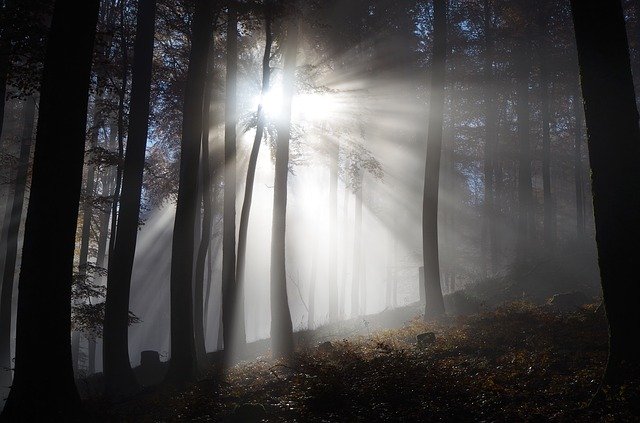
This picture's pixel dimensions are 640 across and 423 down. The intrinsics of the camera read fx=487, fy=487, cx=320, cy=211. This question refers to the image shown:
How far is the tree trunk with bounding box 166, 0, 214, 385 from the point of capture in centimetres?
1148

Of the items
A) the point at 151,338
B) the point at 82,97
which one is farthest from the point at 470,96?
the point at 151,338

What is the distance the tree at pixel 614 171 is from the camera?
18.6ft

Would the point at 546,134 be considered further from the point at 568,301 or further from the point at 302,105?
the point at 302,105

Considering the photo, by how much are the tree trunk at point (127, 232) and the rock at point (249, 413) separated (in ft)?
19.3

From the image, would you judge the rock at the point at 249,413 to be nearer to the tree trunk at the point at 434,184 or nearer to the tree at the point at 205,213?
the tree trunk at the point at 434,184

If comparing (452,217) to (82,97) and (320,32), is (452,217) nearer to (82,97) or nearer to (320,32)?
(320,32)

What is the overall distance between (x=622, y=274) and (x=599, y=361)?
2070 mm

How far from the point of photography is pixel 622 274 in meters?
5.72

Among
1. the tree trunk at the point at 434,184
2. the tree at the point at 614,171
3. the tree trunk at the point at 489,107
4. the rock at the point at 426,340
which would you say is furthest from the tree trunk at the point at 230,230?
the tree trunk at the point at 489,107

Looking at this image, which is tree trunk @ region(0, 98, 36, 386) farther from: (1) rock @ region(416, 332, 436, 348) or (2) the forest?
(1) rock @ region(416, 332, 436, 348)

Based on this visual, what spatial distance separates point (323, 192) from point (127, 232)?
18.5m

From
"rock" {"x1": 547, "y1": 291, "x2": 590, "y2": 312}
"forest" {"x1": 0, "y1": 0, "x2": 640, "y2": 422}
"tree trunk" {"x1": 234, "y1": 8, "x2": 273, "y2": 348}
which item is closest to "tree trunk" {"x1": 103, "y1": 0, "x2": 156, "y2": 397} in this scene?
"forest" {"x1": 0, "y1": 0, "x2": 640, "y2": 422}

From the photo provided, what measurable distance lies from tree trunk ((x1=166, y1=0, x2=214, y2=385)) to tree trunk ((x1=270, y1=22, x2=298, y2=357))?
2335 millimetres

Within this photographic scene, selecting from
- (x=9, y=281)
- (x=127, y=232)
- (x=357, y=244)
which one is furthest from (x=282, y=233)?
(x=357, y=244)
